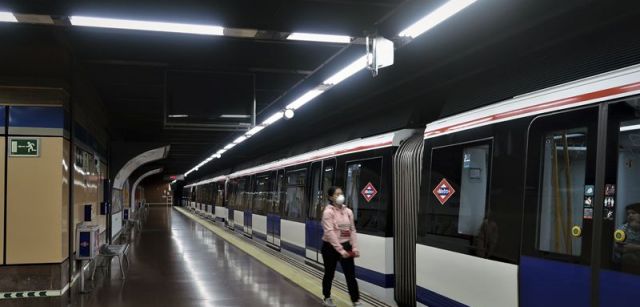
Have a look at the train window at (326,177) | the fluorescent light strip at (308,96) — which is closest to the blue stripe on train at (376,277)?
the train window at (326,177)

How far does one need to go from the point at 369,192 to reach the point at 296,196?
13.4 ft

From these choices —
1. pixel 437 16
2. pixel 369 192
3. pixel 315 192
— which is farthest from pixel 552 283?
pixel 315 192

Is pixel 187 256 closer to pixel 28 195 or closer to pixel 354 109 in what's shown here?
pixel 354 109

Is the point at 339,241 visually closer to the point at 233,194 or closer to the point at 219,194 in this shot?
the point at 233,194

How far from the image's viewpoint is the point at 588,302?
3395 mm

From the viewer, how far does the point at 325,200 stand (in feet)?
31.4

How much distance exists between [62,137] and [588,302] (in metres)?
6.11

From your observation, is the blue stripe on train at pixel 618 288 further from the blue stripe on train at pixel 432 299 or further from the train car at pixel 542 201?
the blue stripe on train at pixel 432 299

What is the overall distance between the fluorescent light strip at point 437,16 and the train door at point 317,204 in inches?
173

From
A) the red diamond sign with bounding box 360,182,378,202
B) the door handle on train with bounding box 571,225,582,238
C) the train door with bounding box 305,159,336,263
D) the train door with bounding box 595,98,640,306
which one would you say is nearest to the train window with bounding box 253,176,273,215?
the train door with bounding box 305,159,336,263

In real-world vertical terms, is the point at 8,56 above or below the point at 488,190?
above

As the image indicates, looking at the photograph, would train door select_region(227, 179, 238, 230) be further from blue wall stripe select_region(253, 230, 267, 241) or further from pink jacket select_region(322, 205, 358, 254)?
pink jacket select_region(322, 205, 358, 254)

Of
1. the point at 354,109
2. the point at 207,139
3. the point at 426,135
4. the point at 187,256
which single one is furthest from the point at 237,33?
the point at 207,139

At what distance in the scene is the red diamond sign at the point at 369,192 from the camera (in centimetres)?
738
